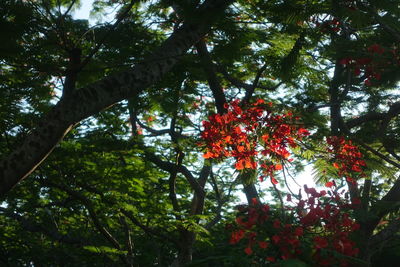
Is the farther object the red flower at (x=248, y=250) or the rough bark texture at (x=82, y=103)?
the red flower at (x=248, y=250)

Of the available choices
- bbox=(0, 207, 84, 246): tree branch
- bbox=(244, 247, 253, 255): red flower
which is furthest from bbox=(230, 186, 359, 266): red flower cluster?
bbox=(0, 207, 84, 246): tree branch

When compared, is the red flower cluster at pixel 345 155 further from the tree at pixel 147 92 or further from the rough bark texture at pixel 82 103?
the rough bark texture at pixel 82 103

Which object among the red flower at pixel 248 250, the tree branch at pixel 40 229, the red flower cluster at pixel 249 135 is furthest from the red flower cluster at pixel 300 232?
the tree branch at pixel 40 229

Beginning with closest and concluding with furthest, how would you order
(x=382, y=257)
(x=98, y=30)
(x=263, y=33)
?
(x=263, y=33), (x=98, y=30), (x=382, y=257)

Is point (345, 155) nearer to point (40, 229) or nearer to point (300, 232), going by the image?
point (300, 232)

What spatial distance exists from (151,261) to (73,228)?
112 inches

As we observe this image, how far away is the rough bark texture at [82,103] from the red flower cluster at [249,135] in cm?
217

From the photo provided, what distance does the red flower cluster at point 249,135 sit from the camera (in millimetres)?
4918

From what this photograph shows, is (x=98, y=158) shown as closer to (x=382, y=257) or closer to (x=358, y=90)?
(x=358, y=90)

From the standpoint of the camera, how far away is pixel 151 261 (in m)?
8.57

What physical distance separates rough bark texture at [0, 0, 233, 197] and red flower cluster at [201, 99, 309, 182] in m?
2.17

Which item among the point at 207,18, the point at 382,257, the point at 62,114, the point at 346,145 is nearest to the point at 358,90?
the point at 346,145

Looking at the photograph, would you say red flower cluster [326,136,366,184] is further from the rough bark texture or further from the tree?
the rough bark texture

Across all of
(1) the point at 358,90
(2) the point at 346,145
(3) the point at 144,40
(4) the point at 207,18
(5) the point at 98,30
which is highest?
(1) the point at 358,90
